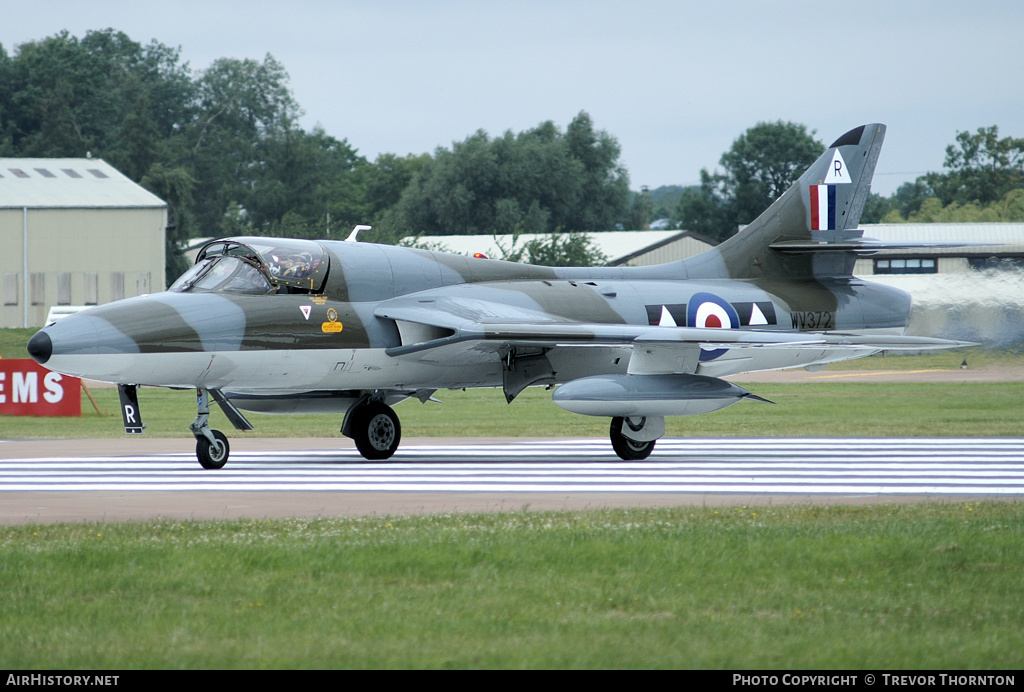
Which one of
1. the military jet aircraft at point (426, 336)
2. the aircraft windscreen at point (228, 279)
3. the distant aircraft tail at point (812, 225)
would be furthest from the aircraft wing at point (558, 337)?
the distant aircraft tail at point (812, 225)

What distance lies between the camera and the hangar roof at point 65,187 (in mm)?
64312

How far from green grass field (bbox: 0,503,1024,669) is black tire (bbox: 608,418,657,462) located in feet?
20.8

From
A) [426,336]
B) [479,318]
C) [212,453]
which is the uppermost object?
[479,318]

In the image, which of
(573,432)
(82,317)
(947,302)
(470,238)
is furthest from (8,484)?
(470,238)

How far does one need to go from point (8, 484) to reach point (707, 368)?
9.06 m

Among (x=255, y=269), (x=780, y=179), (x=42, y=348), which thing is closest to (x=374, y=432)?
(x=255, y=269)

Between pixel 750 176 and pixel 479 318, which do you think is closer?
pixel 479 318

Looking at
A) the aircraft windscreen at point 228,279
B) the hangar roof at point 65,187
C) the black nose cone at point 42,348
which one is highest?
the hangar roof at point 65,187

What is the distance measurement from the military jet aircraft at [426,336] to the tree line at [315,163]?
53.1 metres

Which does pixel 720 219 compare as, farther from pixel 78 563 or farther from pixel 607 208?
pixel 78 563

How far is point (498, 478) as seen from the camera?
567 inches

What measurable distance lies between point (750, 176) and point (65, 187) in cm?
5147

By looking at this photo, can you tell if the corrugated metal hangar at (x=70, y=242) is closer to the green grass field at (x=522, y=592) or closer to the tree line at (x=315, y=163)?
the tree line at (x=315, y=163)

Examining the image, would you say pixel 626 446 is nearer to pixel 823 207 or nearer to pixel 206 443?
pixel 206 443
